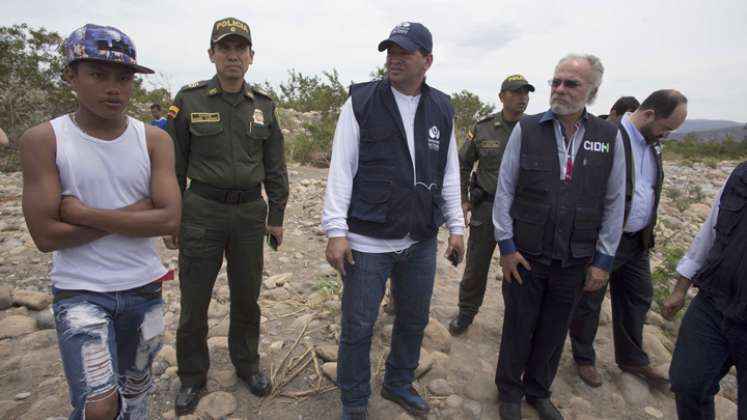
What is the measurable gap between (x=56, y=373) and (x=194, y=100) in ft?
6.42

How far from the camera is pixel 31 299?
356 cm

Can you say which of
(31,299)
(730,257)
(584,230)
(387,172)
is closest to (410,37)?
(387,172)

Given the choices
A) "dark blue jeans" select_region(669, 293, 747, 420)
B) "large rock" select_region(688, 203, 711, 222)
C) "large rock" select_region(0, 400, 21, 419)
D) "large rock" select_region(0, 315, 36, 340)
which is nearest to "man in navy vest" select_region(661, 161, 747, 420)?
"dark blue jeans" select_region(669, 293, 747, 420)

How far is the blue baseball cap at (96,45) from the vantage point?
1.55 metres

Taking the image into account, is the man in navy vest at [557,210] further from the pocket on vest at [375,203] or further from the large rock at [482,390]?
the pocket on vest at [375,203]

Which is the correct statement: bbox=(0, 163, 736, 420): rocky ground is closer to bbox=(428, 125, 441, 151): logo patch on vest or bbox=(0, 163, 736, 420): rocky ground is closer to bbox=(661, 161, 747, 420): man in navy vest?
bbox=(661, 161, 747, 420): man in navy vest

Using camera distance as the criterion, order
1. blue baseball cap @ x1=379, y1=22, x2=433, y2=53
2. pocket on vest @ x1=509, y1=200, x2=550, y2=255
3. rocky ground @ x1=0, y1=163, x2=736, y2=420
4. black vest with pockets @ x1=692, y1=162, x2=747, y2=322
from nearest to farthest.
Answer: black vest with pockets @ x1=692, y1=162, x2=747, y2=322 < blue baseball cap @ x1=379, y1=22, x2=433, y2=53 < pocket on vest @ x1=509, y1=200, x2=550, y2=255 < rocky ground @ x1=0, y1=163, x2=736, y2=420

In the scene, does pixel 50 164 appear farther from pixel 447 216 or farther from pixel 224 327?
pixel 224 327

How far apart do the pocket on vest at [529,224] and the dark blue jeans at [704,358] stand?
75cm

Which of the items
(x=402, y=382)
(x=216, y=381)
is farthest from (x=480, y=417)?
(x=216, y=381)

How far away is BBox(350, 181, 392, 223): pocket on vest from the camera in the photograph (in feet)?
7.13

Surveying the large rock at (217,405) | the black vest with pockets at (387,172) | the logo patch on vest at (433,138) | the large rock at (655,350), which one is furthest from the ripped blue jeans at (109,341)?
the large rock at (655,350)

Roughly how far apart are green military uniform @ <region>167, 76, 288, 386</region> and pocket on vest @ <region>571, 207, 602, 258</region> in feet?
5.70

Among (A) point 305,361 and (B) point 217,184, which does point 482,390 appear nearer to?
(A) point 305,361
